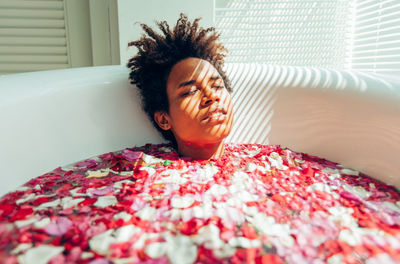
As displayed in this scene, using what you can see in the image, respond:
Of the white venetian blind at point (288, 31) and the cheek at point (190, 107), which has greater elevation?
the white venetian blind at point (288, 31)

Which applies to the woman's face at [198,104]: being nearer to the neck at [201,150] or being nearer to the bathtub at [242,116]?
the neck at [201,150]

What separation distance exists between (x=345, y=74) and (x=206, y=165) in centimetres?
74

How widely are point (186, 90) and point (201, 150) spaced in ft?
0.83

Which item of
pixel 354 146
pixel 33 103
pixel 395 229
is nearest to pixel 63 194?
pixel 33 103

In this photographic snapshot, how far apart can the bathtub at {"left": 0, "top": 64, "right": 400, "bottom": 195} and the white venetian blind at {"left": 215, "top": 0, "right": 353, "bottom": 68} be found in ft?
2.75

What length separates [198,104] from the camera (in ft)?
3.43

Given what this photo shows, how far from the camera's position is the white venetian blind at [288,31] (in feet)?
7.07

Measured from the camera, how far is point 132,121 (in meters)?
1.32

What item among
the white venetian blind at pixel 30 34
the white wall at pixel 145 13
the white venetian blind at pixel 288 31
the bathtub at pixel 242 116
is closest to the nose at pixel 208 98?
the bathtub at pixel 242 116

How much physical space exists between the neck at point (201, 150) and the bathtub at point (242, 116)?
25cm

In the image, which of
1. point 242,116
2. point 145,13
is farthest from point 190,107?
point 145,13

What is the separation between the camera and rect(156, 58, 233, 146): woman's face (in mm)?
1043

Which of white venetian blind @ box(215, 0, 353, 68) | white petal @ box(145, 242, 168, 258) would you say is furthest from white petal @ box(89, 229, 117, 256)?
white venetian blind @ box(215, 0, 353, 68)

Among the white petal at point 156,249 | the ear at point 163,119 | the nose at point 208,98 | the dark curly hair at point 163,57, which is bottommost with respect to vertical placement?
the white petal at point 156,249
